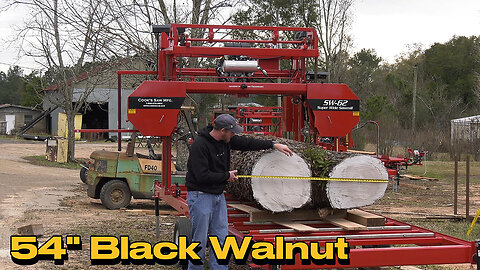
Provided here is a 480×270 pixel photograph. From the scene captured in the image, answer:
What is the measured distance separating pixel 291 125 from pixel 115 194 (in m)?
5.41

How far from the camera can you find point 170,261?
6.55 meters

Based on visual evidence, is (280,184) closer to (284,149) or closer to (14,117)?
(284,149)

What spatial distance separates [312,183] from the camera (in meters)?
6.80

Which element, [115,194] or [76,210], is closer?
[76,210]

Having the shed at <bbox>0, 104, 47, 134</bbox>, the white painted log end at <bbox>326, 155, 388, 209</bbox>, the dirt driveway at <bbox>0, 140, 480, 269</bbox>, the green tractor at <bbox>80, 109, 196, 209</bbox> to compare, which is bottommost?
the dirt driveway at <bbox>0, 140, 480, 269</bbox>

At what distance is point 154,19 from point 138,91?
12.5 meters

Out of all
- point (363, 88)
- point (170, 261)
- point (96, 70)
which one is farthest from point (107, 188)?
point (363, 88)

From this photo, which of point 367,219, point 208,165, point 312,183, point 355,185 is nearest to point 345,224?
point 367,219

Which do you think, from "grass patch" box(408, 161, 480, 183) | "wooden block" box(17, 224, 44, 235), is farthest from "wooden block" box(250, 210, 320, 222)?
"grass patch" box(408, 161, 480, 183)

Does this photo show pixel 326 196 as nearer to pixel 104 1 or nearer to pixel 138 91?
pixel 138 91

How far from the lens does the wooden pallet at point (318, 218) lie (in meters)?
6.51

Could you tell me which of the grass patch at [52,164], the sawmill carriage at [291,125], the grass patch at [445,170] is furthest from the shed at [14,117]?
the sawmill carriage at [291,125]

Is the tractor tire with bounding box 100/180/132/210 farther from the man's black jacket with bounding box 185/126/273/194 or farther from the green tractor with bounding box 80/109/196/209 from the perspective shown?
the man's black jacket with bounding box 185/126/273/194

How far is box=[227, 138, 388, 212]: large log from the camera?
664 cm
